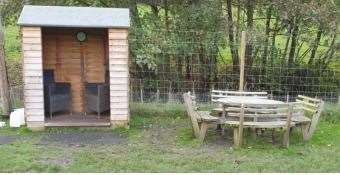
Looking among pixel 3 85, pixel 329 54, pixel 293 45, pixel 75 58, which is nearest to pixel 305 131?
pixel 329 54

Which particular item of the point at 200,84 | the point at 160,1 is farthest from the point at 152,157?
the point at 160,1

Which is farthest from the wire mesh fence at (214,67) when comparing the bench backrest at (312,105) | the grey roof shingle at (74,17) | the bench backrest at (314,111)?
the bench backrest at (314,111)

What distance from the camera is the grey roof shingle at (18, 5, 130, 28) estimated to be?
9211mm

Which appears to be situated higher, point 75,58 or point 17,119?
point 75,58

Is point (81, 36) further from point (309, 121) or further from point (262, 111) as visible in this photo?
point (309, 121)

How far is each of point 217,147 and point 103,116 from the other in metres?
2.85

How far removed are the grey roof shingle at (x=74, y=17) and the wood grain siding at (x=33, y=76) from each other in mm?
175

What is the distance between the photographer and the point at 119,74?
958 centimetres

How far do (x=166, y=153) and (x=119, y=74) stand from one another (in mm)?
2090

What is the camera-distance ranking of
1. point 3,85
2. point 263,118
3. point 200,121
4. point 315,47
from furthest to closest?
point 315,47
point 3,85
point 200,121
point 263,118

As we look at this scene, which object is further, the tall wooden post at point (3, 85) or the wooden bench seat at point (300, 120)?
the tall wooden post at point (3, 85)

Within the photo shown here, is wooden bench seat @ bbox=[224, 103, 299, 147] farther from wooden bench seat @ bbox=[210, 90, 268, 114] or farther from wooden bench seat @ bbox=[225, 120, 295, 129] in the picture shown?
wooden bench seat @ bbox=[210, 90, 268, 114]

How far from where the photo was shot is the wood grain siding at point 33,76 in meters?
9.30

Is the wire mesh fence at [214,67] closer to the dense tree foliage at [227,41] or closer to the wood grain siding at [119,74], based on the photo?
the dense tree foliage at [227,41]
